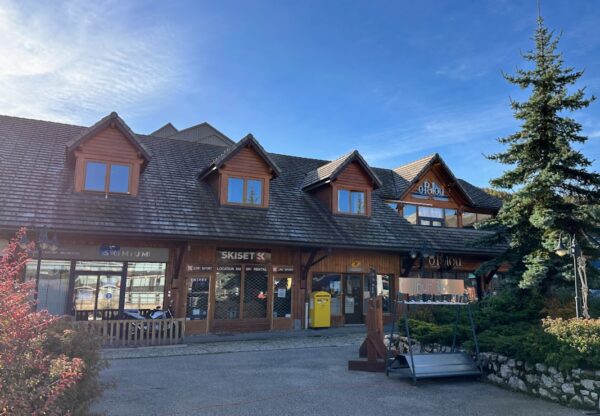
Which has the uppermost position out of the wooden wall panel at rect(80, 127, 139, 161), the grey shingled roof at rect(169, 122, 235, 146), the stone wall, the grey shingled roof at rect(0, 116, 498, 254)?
the grey shingled roof at rect(169, 122, 235, 146)

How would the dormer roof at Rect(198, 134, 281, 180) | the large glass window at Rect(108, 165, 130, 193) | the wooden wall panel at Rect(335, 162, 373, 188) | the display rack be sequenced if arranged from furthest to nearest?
the wooden wall panel at Rect(335, 162, 373, 188) < the dormer roof at Rect(198, 134, 281, 180) < the large glass window at Rect(108, 165, 130, 193) < the display rack

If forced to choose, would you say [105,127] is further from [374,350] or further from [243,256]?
[374,350]

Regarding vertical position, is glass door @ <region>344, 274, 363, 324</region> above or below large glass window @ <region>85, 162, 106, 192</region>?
below

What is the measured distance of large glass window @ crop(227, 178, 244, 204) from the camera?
18.0 metres

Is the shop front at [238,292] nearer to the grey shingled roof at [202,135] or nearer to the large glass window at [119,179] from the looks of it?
the large glass window at [119,179]

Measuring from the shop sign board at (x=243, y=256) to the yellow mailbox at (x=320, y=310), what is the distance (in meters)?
2.47

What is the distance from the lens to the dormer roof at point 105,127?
1562cm

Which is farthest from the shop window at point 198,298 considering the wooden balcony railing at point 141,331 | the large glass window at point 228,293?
the wooden balcony railing at point 141,331

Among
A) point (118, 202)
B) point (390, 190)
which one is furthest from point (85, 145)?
point (390, 190)

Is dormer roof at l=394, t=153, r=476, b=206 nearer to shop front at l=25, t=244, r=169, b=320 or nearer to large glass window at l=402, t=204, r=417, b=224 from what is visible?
large glass window at l=402, t=204, r=417, b=224

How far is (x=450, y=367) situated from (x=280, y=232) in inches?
364

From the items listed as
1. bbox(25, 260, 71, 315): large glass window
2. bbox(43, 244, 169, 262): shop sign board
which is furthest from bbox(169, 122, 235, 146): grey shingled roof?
bbox(25, 260, 71, 315): large glass window

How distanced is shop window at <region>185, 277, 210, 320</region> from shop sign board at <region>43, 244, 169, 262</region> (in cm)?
137

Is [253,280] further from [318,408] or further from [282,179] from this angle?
[318,408]
